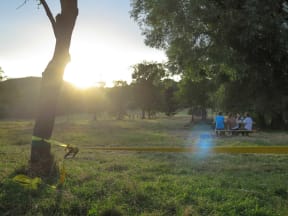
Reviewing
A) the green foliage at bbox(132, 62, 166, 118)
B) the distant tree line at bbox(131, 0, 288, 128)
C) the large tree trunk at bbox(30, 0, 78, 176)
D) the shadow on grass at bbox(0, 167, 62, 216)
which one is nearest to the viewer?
the shadow on grass at bbox(0, 167, 62, 216)

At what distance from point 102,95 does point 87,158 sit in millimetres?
64594

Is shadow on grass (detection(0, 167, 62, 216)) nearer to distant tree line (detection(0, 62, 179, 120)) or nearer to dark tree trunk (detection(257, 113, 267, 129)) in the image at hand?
dark tree trunk (detection(257, 113, 267, 129))

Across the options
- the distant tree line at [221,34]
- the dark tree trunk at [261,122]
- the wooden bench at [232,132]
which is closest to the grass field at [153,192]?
the distant tree line at [221,34]

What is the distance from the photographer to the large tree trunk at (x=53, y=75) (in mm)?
6941

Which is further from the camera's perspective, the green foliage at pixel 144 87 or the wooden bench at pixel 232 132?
the green foliage at pixel 144 87

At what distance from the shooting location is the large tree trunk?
22.8 ft

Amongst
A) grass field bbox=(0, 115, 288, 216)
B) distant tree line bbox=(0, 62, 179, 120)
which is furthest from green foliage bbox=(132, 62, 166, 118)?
grass field bbox=(0, 115, 288, 216)

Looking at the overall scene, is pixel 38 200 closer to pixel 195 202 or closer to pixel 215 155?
pixel 195 202

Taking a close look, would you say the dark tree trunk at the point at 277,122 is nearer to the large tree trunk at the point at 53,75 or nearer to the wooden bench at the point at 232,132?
the wooden bench at the point at 232,132

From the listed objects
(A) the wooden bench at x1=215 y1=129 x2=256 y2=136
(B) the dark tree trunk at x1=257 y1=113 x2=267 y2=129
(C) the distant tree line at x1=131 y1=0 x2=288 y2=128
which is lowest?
(A) the wooden bench at x1=215 y1=129 x2=256 y2=136

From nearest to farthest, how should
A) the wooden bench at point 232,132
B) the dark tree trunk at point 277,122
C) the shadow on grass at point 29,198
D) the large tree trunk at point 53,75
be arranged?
the shadow on grass at point 29,198 → the large tree trunk at point 53,75 → the wooden bench at point 232,132 → the dark tree trunk at point 277,122

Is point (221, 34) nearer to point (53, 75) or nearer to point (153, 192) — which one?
point (53, 75)

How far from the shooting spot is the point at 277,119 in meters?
30.7

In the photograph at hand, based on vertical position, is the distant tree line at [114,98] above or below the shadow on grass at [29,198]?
above
